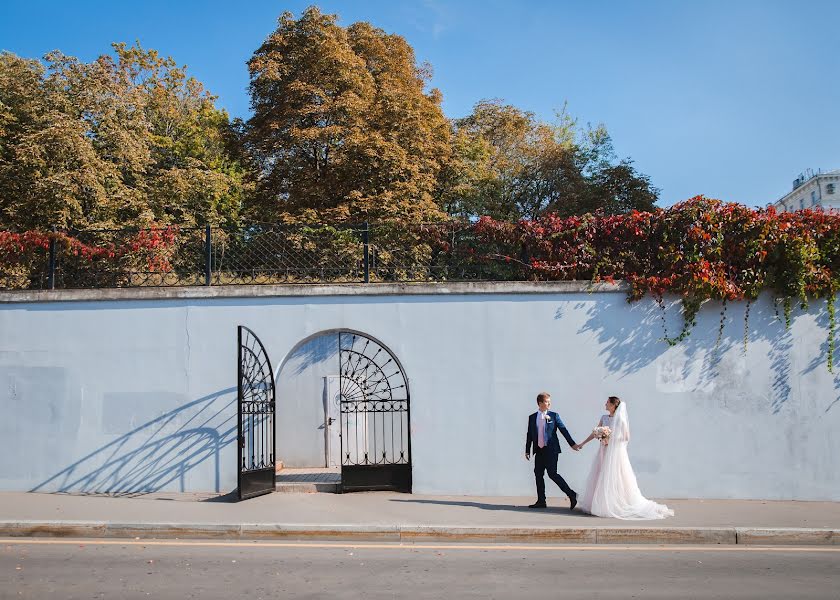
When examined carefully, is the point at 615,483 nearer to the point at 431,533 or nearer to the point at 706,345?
the point at 431,533

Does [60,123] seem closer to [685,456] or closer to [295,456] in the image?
[295,456]

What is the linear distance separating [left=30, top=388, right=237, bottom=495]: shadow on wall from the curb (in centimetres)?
275

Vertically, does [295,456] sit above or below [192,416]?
below

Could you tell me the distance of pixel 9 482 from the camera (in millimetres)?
12406

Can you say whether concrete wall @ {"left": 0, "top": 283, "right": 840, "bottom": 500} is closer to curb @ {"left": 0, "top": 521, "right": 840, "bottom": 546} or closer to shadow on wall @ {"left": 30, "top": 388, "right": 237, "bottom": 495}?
shadow on wall @ {"left": 30, "top": 388, "right": 237, "bottom": 495}

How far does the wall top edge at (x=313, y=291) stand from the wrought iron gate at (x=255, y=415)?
2.80ft

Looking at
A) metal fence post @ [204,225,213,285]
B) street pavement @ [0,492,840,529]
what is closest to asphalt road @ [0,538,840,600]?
street pavement @ [0,492,840,529]

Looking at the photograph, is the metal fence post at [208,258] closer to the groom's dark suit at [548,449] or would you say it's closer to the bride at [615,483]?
the groom's dark suit at [548,449]

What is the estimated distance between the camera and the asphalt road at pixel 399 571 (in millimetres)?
6664

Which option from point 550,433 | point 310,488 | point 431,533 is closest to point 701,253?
point 550,433

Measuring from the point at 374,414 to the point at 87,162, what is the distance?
13149mm

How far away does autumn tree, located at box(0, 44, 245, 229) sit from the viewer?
22234mm

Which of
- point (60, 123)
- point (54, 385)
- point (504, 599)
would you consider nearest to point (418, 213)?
point (60, 123)

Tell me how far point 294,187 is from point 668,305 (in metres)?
18.5
